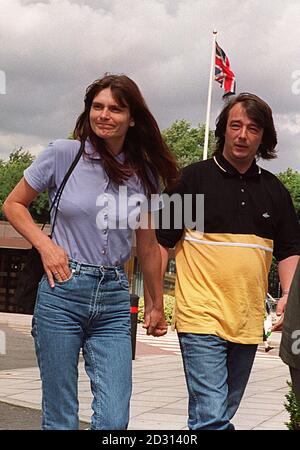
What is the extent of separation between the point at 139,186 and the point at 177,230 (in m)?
0.74

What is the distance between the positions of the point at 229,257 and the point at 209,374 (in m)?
0.57

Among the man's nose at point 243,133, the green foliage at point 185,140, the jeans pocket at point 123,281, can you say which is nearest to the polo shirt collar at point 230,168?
the man's nose at point 243,133

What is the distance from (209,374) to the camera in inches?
168

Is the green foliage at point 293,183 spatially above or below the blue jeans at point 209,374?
above

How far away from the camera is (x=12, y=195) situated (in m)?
3.68

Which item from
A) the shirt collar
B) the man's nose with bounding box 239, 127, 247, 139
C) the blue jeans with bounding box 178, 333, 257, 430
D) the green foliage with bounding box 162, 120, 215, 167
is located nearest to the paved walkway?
the blue jeans with bounding box 178, 333, 257, 430

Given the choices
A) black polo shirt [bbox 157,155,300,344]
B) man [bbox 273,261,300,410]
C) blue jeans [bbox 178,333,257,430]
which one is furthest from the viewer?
black polo shirt [bbox 157,155,300,344]

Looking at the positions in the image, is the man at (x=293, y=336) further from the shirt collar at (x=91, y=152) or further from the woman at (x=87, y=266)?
the shirt collar at (x=91, y=152)

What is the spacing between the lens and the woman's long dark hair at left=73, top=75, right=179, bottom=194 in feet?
12.5

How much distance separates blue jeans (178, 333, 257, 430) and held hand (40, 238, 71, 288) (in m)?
0.99

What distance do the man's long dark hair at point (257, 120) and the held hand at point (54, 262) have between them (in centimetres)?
143

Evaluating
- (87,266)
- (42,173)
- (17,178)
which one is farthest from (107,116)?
(17,178)

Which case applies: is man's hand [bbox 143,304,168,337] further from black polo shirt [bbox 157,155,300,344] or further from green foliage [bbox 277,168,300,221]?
green foliage [bbox 277,168,300,221]

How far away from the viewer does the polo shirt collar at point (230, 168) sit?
4602 millimetres
